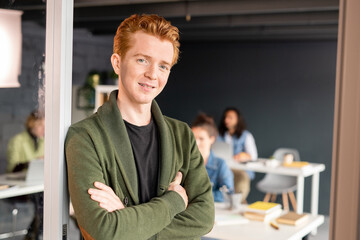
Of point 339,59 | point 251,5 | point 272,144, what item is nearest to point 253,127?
point 272,144

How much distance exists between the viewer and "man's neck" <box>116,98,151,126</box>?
1.63 metres

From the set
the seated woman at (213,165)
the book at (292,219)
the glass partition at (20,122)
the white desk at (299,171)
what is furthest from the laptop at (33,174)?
the white desk at (299,171)

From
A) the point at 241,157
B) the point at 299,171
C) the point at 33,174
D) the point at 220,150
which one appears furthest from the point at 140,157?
the point at 241,157

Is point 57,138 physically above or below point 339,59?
below

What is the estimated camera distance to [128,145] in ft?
5.22

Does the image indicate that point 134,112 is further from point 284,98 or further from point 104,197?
point 284,98

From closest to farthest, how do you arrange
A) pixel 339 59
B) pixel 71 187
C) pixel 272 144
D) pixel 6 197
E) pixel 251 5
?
1. pixel 339 59
2. pixel 71 187
3. pixel 6 197
4. pixel 251 5
5. pixel 272 144

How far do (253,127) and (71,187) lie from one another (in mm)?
5743

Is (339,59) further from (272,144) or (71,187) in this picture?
(272,144)

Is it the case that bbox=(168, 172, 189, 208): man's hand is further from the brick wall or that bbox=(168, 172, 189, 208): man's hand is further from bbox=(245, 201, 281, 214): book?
bbox=(245, 201, 281, 214): book

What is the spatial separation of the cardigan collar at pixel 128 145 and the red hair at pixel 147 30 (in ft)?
0.55

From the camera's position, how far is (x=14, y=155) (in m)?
2.85

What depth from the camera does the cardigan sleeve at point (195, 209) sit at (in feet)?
5.16

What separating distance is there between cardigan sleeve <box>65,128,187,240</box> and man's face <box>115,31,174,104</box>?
22 centimetres
